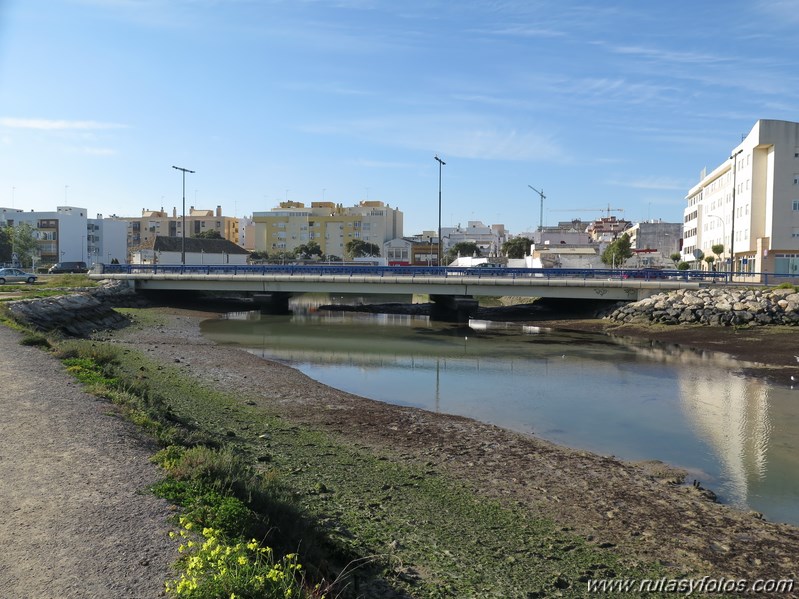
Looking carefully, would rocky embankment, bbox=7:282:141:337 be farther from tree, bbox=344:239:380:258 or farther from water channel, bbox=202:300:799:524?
tree, bbox=344:239:380:258

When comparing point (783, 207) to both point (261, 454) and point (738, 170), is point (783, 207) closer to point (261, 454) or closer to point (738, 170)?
point (738, 170)

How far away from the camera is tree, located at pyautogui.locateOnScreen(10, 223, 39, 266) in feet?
298

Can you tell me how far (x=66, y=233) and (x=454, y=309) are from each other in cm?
8565

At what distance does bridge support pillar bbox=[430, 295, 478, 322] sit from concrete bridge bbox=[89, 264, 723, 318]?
0.11 m

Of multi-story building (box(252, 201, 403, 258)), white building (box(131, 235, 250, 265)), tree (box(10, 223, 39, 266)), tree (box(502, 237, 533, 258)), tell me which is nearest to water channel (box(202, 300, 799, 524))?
white building (box(131, 235, 250, 265))

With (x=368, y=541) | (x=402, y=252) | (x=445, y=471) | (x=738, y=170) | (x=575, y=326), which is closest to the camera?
(x=368, y=541)

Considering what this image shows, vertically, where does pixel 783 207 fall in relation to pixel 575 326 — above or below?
above

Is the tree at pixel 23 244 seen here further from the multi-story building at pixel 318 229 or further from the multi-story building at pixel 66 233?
the multi-story building at pixel 318 229

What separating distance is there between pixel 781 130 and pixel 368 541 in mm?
62257

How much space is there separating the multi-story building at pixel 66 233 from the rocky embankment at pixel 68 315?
235 feet

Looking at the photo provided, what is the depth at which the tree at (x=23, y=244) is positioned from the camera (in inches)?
3575

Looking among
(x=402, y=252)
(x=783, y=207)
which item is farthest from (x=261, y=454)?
(x=402, y=252)

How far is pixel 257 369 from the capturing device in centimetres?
2450

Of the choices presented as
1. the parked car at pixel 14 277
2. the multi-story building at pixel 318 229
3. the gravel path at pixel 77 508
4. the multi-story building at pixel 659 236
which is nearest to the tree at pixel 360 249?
the multi-story building at pixel 318 229
